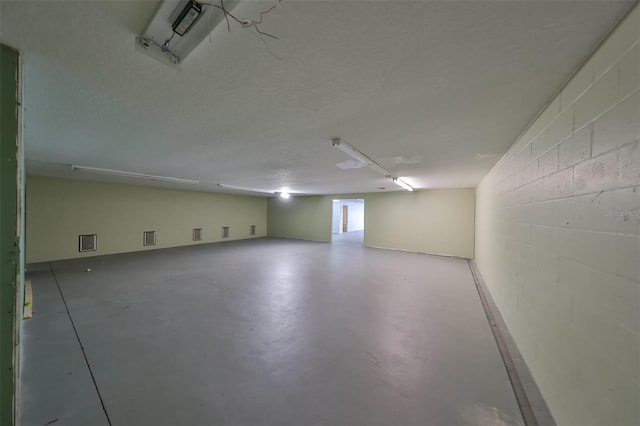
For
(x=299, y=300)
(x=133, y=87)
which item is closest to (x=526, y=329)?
(x=299, y=300)

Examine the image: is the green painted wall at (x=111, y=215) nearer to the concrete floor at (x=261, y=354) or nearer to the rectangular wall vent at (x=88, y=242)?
the rectangular wall vent at (x=88, y=242)

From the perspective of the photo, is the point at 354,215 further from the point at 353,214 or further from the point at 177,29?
the point at 177,29

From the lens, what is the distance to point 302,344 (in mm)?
2014

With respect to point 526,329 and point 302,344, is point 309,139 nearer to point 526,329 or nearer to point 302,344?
point 302,344

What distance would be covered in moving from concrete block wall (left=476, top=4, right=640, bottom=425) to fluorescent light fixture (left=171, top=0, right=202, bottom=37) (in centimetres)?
155

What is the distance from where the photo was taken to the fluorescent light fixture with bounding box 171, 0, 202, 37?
78cm

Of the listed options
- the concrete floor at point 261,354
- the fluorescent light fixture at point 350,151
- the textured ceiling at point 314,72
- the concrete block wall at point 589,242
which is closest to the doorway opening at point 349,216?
the concrete floor at point 261,354

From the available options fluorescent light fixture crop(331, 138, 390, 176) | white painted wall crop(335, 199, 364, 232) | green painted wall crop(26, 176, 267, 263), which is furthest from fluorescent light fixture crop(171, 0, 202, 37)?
white painted wall crop(335, 199, 364, 232)

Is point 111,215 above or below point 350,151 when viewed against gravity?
below

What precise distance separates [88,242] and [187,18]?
682 cm

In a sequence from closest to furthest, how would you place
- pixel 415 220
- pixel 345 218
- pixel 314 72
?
1. pixel 314 72
2. pixel 415 220
3. pixel 345 218

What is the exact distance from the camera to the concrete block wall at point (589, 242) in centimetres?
82

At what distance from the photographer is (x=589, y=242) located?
3.40 ft

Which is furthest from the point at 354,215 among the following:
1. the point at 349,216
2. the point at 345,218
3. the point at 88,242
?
the point at 88,242
